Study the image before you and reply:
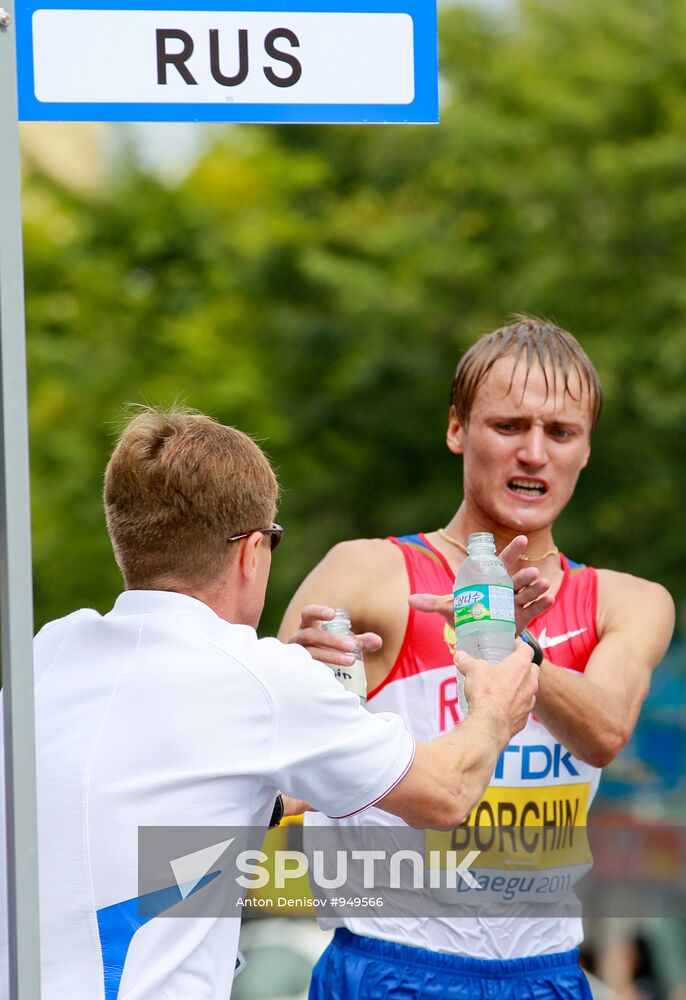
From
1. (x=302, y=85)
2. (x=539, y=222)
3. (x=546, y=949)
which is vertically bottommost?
(x=546, y=949)

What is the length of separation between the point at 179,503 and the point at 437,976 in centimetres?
A: 157

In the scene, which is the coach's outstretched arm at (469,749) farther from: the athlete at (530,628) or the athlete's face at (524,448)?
the athlete's face at (524,448)

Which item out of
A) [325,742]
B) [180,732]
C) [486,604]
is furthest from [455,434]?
[180,732]

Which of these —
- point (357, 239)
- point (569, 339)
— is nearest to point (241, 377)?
point (357, 239)

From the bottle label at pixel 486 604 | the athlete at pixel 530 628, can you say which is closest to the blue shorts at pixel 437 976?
the athlete at pixel 530 628

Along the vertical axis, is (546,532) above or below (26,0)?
below

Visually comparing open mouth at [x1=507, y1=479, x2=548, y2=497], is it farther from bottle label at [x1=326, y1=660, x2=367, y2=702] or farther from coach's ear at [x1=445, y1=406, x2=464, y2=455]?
bottle label at [x1=326, y1=660, x2=367, y2=702]

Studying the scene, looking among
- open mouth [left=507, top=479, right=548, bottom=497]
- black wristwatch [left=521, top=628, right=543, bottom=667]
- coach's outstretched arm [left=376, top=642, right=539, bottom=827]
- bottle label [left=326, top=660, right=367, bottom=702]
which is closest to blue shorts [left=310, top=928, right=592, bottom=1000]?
bottle label [left=326, top=660, right=367, bottom=702]

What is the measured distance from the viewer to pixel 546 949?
12.1ft

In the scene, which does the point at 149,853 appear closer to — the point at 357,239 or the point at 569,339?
the point at 569,339

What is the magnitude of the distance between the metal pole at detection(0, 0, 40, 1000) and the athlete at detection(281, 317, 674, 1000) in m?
1.31

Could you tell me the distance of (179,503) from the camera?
2.66 metres

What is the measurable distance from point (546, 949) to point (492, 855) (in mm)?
290

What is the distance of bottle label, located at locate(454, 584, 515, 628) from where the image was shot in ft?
9.68
